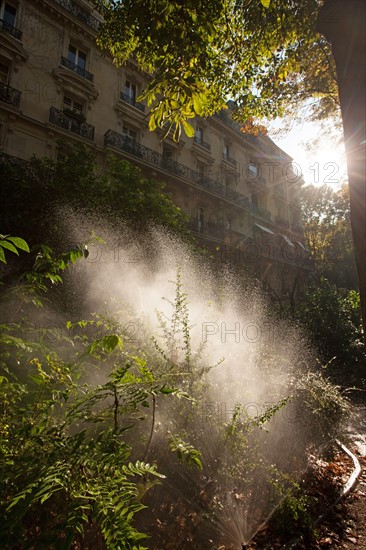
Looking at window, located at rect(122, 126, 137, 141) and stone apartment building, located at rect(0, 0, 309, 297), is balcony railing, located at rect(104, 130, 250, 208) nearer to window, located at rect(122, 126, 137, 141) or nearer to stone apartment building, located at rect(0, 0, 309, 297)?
stone apartment building, located at rect(0, 0, 309, 297)

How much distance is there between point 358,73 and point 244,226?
24.6 meters

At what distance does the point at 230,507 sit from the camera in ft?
9.73

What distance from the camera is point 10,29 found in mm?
14797

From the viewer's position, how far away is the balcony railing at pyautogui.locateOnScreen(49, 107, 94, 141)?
51.4 feet

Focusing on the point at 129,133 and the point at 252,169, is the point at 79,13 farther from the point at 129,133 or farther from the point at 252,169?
the point at 252,169

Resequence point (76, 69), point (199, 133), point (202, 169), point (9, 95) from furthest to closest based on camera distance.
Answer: point (199, 133)
point (202, 169)
point (76, 69)
point (9, 95)

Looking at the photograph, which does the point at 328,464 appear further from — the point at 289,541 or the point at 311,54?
the point at 311,54

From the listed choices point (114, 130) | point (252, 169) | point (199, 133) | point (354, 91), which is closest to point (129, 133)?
point (114, 130)

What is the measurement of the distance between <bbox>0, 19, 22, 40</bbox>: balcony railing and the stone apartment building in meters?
0.05

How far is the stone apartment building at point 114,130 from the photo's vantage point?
14.9 metres

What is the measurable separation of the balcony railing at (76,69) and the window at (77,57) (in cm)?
A: 11

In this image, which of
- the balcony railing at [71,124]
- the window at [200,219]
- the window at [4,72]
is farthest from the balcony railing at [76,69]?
the window at [200,219]

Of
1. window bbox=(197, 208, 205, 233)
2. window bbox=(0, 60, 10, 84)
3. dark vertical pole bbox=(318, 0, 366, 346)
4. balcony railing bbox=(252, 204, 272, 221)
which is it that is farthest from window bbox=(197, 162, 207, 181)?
dark vertical pole bbox=(318, 0, 366, 346)

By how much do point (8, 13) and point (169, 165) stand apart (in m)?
11.5
